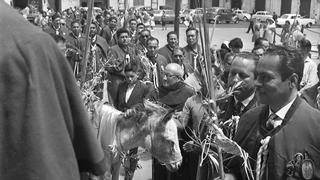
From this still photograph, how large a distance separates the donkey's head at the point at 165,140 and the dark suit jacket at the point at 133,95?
150 centimetres

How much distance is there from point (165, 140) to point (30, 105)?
297 centimetres

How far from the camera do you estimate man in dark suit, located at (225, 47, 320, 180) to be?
2.69m

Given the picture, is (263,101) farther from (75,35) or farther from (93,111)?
(75,35)

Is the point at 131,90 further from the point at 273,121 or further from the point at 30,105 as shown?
the point at 30,105

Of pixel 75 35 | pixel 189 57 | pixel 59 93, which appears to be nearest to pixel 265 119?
pixel 59 93

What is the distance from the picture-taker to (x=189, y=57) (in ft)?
27.6

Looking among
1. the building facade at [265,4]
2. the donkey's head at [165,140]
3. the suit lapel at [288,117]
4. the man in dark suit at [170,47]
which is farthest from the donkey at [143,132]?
the building facade at [265,4]

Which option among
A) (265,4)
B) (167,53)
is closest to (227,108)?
(167,53)

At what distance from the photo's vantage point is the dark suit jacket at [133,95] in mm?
6086

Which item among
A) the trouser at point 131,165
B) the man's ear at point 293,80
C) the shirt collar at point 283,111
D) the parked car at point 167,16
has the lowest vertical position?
the trouser at point 131,165

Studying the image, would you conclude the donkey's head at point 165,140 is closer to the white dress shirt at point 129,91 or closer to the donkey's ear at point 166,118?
the donkey's ear at point 166,118

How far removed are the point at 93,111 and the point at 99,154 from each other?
10.5 feet

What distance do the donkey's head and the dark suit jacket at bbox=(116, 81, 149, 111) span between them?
4.91 feet

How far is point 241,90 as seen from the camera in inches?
159
